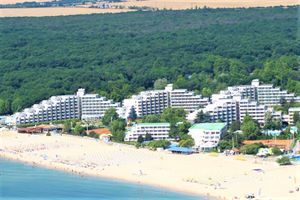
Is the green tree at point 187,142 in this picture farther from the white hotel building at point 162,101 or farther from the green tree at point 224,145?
the white hotel building at point 162,101

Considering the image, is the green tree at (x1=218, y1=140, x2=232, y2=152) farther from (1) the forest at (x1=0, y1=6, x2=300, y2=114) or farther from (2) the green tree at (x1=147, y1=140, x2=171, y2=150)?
(1) the forest at (x1=0, y1=6, x2=300, y2=114)

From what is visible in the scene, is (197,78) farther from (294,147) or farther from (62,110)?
(294,147)

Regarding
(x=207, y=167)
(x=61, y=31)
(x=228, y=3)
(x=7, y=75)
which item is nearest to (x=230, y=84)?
(x=7, y=75)

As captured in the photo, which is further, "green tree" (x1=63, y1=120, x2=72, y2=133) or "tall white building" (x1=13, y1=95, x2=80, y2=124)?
"tall white building" (x1=13, y1=95, x2=80, y2=124)

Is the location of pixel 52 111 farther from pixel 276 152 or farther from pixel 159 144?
pixel 276 152

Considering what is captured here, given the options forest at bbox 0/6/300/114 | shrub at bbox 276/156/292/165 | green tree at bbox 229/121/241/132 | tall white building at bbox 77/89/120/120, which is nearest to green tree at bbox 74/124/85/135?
tall white building at bbox 77/89/120/120

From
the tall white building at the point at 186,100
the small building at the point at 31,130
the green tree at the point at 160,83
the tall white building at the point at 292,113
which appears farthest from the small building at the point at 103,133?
the green tree at the point at 160,83

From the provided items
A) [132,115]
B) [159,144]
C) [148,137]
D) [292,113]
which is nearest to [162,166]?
[159,144]
